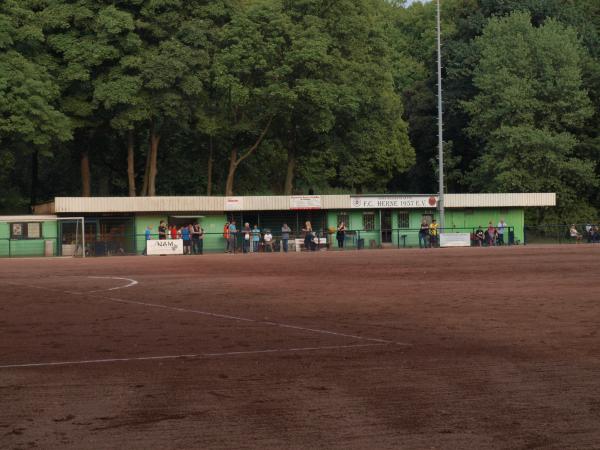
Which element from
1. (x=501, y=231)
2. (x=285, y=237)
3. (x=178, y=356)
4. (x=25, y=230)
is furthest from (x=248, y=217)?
(x=178, y=356)

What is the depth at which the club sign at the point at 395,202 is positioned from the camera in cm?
6203

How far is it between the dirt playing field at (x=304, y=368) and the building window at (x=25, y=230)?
99.0 ft

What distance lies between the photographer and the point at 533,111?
75062 millimetres

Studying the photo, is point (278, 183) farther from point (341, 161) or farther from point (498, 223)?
point (498, 223)

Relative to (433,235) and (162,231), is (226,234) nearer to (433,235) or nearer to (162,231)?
(162,231)

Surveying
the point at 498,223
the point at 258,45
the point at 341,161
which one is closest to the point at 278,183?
the point at 341,161

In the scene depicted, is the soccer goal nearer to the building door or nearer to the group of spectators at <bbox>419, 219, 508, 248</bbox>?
the building door

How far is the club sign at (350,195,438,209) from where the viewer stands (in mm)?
62031

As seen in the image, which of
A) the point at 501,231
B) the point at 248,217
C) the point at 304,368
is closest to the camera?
the point at 304,368

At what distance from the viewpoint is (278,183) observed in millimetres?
82312

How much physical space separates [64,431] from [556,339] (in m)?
8.43

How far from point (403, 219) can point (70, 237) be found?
2193 cm

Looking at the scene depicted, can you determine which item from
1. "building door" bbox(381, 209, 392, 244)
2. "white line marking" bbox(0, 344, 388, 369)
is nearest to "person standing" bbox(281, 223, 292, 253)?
"building door" bbox(381, 209, 392, 244)

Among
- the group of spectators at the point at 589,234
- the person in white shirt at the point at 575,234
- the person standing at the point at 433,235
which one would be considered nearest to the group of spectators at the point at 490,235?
the person standing at the point at 433,235
